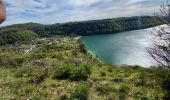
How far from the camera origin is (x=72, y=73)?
11.8 m

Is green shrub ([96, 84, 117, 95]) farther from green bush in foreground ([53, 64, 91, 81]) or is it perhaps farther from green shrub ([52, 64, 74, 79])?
green shrub ([52, 64, 74, 79])

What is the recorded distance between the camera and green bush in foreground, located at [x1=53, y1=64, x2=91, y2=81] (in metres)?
11.6

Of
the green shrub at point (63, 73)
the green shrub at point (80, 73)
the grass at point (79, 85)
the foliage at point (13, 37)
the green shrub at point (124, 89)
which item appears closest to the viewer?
the grass at point (79, 85)

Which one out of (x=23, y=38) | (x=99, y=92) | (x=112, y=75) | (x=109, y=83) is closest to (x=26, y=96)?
(x=99, y=92)

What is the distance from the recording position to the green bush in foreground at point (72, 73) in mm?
11564

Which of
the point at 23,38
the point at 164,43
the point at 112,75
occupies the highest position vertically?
the point at 164,43

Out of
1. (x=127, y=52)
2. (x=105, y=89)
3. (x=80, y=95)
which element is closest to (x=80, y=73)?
(x=105, y=89)

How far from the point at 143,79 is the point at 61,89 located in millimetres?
3024

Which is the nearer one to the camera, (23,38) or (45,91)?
(45,91)

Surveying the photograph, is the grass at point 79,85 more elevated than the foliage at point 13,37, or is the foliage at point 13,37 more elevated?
the grass at point 79,85

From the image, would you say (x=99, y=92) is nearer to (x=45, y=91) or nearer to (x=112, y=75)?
(x=45, y=91)

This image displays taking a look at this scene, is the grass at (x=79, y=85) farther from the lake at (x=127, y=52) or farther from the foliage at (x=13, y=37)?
the foliage at (x=13, y=37)

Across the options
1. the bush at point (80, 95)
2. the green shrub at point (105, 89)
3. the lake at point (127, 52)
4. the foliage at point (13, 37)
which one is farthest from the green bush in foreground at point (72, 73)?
the foliage at point (13, 37)

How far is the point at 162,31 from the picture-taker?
37.0ft
